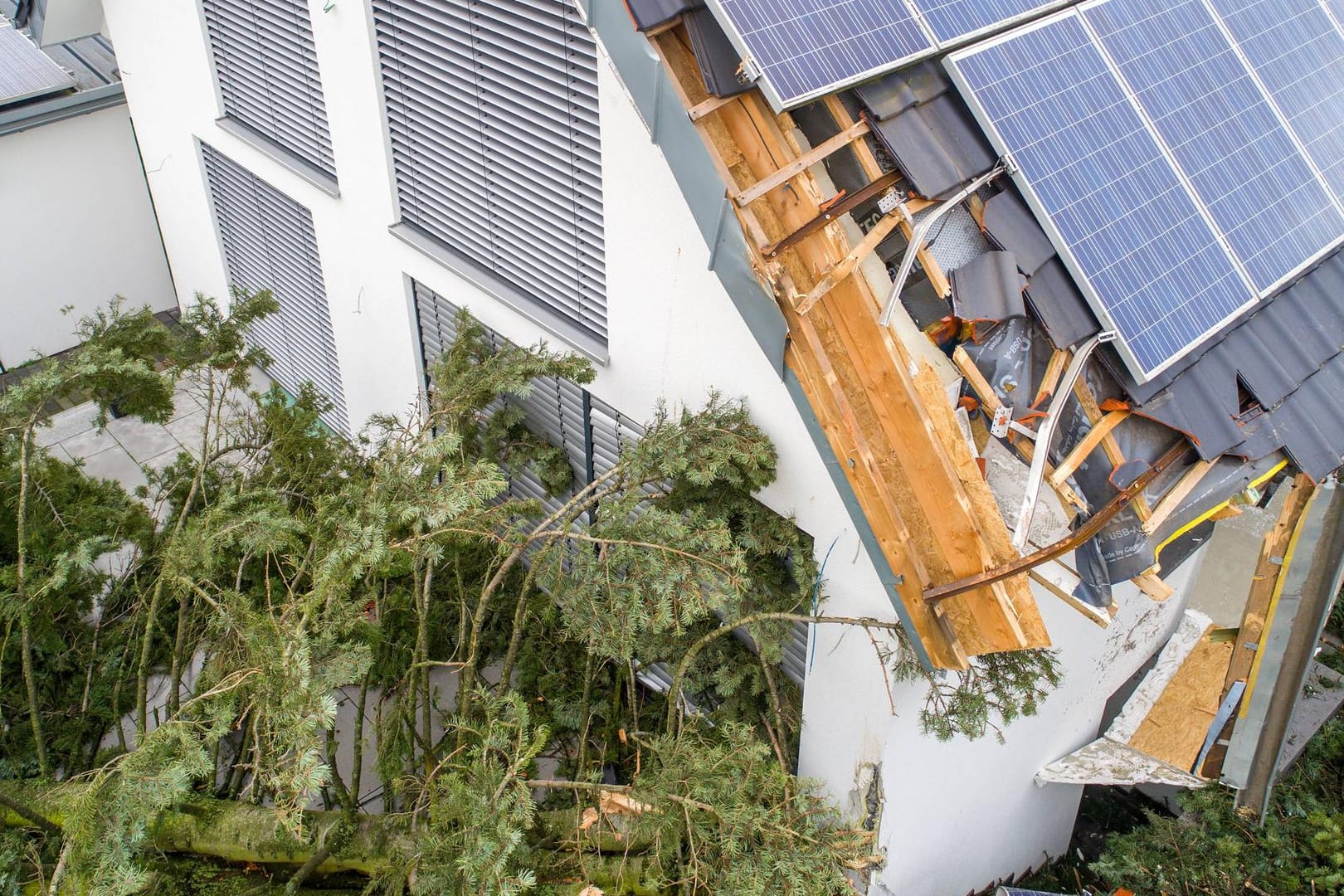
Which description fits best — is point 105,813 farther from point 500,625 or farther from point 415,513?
point 500,625

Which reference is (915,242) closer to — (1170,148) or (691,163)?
(691,163)

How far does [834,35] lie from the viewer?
531 centimetres

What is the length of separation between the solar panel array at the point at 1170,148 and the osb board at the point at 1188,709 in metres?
3.51

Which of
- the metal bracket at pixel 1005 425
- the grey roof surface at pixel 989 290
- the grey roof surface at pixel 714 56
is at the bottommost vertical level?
the metal bracket at pixel 1005 425

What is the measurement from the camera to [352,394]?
1174 centimetres

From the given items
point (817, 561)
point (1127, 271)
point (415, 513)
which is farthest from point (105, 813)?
point (1127, 271)

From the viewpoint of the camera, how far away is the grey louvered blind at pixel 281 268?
11.5 metres

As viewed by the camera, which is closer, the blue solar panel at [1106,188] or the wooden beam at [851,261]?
the wooden beam at [851,261]

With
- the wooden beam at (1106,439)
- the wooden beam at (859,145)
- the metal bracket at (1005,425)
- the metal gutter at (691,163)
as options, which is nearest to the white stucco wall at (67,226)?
the metal gutter at (691,163)

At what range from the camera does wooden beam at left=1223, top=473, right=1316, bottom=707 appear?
711 cm

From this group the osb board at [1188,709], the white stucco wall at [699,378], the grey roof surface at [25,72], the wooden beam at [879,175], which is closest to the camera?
the wooden beam at [879,175]

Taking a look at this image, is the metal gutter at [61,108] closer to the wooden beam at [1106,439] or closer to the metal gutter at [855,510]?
the metal gutter at [855,510]

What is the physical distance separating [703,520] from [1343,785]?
7.28 meters

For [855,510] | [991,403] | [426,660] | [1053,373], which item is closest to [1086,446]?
[1053,373]
